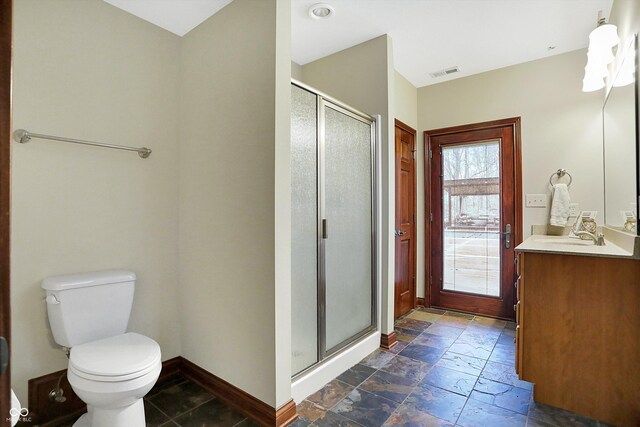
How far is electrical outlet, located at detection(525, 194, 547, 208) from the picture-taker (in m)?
3.15

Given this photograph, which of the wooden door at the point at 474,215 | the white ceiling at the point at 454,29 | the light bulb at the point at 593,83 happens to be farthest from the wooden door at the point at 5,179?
the wooden door at the point at 474,215

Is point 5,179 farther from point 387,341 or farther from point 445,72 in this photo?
point 445,72

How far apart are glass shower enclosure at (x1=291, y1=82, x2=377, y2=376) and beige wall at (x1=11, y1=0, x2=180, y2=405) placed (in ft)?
3.19

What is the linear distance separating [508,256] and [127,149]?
349 centimetres

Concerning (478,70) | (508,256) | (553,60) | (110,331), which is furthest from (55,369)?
(553,60)

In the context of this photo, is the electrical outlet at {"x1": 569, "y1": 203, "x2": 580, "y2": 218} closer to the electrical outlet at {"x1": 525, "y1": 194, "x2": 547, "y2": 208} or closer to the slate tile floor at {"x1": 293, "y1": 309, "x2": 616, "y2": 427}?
the electrical outlet at {"x1": 525, "y1": 194, "x2": 547, "y2": 208}

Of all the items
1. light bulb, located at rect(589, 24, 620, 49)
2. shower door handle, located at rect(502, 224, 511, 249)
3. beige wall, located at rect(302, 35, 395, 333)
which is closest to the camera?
light bulb, located at rect(589, 24, 620, 49)

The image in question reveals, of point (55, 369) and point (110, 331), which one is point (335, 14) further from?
point (55, 369)

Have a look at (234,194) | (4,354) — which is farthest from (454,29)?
(4,354)

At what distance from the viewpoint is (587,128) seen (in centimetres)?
293

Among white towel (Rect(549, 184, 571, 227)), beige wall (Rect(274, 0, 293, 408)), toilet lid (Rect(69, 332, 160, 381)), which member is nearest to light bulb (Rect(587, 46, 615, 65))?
white towel (Rect(549, 184, 571, 227))

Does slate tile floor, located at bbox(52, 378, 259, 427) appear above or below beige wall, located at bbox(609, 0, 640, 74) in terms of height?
below

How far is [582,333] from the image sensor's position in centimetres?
181

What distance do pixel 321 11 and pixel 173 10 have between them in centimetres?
100
